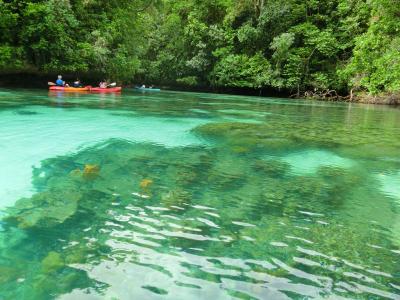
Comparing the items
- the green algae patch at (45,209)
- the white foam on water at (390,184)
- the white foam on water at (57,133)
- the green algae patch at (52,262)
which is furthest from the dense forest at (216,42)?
the green algae patch at (52,262)

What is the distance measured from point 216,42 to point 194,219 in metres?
32.2

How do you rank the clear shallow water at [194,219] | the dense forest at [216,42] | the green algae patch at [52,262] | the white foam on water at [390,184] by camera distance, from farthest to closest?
the dense forest at [216,42] → the white foam on water at [390,184] → the green algae patch at [52,262] → the clear shallow water at [194,219]

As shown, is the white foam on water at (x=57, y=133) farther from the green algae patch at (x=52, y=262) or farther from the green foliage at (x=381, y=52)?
the green foliage at (x=381, y=52)

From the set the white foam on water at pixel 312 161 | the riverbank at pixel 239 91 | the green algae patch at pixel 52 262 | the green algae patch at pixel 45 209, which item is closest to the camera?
the green algae patch at pixel 52 262

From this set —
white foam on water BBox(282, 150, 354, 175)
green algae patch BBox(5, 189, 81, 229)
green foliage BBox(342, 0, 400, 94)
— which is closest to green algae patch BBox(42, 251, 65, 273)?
green algae patch BBox(5, 189, 81, 229)

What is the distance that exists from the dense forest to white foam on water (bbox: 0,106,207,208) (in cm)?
1154

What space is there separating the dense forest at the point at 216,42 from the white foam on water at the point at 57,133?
1154 cm

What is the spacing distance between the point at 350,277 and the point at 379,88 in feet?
86.0

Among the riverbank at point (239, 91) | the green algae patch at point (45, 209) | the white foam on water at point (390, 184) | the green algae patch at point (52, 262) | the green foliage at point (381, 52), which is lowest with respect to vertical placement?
the green algae patch at point (52, 262)

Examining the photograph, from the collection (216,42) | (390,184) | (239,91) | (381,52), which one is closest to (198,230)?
(390,184)

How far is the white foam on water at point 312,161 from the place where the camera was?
7465 millimetres

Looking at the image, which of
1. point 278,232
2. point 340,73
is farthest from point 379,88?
point 278,232

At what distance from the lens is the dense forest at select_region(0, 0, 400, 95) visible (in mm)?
23781

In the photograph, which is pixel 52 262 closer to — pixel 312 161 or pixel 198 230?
pixel 198 230
